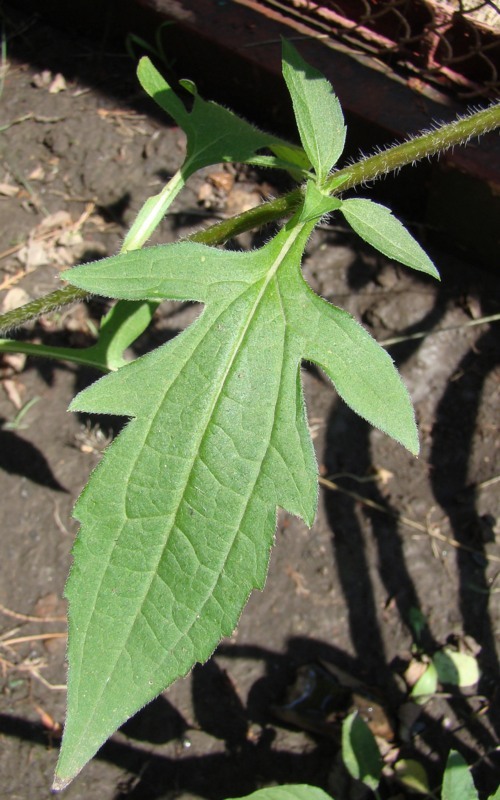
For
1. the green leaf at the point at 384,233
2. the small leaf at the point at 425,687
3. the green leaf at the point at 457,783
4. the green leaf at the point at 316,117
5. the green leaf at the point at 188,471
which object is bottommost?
the small leaf at the point at 425,687

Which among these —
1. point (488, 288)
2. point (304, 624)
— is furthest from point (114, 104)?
point (304, 624)

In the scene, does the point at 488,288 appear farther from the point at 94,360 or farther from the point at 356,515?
the point at 94,360

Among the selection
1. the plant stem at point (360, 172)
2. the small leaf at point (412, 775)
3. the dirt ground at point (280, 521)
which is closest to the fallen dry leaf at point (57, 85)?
the dirt ground at point (280, 521)

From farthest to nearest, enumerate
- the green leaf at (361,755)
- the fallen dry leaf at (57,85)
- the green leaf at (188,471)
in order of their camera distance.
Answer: the fallen dry leaf at (57,85), the green leaf at (361,755), the green leaf at (188,471)

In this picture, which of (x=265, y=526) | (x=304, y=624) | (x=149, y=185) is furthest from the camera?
(x=149, y=185)

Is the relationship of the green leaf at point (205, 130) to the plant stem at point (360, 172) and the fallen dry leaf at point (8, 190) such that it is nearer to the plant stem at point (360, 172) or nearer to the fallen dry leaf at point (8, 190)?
the plant stem at point (360, 172)

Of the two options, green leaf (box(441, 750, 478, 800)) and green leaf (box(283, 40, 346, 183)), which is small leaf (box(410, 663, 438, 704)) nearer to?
green leaf (box(441, 750, 478, 800))
